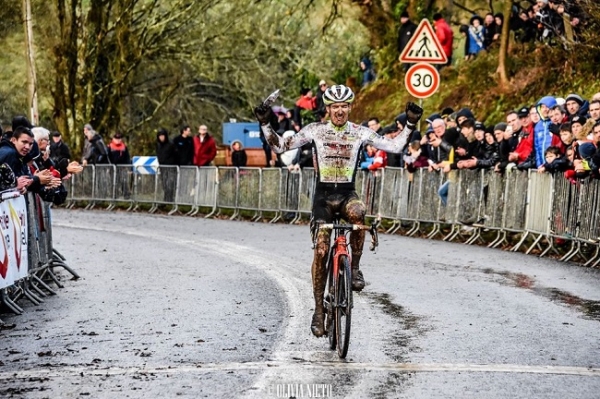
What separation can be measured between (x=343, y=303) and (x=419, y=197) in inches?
545

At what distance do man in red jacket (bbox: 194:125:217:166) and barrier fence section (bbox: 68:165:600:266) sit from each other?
42 centimetres

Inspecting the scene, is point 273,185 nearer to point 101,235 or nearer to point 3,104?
point 101,235

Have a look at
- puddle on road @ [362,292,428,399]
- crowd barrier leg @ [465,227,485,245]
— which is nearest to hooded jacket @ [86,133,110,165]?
crowd barrier leg @ [465,227,485,245]

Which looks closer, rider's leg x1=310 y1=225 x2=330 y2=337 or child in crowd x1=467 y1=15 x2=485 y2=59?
rider's leg x1=310 y1=225 x2=330 y2=337

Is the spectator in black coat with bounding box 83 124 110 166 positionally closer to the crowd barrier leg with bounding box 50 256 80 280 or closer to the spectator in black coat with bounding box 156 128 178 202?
the spectator in black coat with bounding box 156 128 178 202

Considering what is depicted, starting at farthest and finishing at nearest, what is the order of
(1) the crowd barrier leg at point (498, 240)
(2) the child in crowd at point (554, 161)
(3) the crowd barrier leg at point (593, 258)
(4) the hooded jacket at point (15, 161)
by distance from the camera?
(1) the crowd barrier leg at point (498, 240), (2) the child in crowd at point (554, 161), (3) the crowd barrier leg at point (593, 258), (4) the hooded jacket at point (15, 161)

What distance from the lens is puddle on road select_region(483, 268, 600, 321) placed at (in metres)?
13.1

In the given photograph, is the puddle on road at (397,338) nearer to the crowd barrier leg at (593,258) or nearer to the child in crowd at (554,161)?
the crowd barrier leg at (593,258)

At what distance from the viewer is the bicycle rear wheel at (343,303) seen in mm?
9875

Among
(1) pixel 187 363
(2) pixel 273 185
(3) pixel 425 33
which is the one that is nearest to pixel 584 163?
(3) pixel 425 33

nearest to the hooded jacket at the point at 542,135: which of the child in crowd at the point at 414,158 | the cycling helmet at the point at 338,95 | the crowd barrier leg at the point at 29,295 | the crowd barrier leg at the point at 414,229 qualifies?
the child in crowd at the point at 414,158

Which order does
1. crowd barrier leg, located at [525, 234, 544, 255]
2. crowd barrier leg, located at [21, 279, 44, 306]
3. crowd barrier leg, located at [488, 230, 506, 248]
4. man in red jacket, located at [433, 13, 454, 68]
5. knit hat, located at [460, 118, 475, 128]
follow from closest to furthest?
crowd barrier leg, located at [21, 279, 44, 306]
crowd barrier leg, located at [525, 234, 544, 255]
crowd barrier leg, located at [488, 230, 506, 248]
knit hat, located at [460, 118, 475, 128]
man in red jacket, located at [433, 13, 454, 68]

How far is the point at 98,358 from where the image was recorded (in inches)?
→ 396

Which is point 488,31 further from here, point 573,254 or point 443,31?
point 573,254
